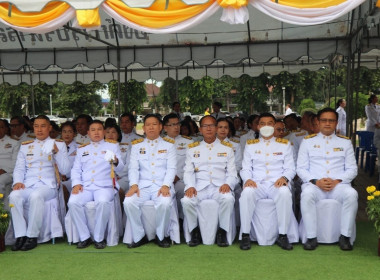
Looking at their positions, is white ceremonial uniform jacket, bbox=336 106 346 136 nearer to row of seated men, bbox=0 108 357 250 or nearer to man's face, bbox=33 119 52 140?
row of seated men, bbox=0 108 357 250

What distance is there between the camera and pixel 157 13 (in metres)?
4.36

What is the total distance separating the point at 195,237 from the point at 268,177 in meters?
1.07

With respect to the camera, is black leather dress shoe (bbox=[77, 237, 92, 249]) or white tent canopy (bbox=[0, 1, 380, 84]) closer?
black leather dress shoe (bbox=[77, 237, 92, 249])

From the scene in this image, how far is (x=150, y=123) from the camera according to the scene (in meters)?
5.07

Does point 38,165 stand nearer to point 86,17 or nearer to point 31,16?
point 31,16

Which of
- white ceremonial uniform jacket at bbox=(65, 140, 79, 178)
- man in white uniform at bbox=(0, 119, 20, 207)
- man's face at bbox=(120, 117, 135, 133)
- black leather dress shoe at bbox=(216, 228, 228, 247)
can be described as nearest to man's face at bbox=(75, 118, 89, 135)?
man's face at bbox=(120, 117, 135, 133)

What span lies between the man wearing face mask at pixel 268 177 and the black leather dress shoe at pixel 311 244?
17cm

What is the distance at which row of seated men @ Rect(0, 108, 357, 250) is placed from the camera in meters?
4.66

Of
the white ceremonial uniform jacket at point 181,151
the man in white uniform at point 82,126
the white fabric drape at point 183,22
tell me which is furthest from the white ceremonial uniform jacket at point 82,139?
the white fabric drape at point 183,22

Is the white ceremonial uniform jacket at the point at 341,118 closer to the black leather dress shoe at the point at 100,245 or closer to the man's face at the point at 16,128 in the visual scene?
the man's face at the point at 16,128

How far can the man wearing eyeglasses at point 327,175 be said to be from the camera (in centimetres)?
451

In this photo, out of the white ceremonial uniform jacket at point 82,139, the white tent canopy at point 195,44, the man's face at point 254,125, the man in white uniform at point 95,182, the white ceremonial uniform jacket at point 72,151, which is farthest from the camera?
the white tent canopy at point 195,44

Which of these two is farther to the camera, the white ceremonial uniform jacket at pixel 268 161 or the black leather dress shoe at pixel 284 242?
the white ceremonial uniform jacket at pixel 268 161

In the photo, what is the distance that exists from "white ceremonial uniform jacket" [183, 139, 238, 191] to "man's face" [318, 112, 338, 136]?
108 cm
